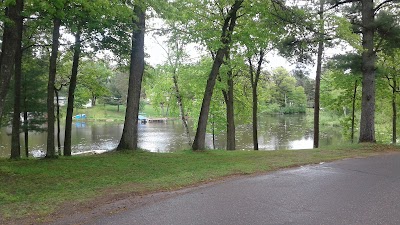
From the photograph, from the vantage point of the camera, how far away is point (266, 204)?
17.1 feet

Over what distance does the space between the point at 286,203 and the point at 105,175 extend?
432 cm

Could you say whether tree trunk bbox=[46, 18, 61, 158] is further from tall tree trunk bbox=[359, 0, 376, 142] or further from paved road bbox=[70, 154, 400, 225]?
tall tree trunk bbox=[359, 0, 376, 142]

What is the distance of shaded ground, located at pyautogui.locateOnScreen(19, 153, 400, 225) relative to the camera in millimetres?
4574

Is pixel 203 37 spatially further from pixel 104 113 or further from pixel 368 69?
pixel 104 113

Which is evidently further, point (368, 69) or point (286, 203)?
point (368, 69)

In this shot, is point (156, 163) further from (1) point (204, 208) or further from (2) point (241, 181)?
(1) point (204, 208)

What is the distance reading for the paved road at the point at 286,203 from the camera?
14.9 ft

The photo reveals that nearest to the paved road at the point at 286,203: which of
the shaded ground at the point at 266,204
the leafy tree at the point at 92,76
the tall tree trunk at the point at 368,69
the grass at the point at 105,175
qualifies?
the shaded ground at the point at 266,204

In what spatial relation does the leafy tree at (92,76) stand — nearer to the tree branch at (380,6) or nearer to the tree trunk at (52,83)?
the tree trunk at (52,83)

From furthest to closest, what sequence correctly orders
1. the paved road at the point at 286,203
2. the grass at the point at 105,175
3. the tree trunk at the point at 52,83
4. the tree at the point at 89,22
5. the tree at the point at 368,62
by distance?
the tree at the point at 368,62 → the tree trunk at the point at 52,83 → the tree at the point at 89,22 → the grass at the point at 105,175 → the paved road at the point at 286,203

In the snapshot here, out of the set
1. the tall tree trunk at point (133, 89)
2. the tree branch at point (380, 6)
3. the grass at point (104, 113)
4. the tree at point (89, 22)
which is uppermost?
the tree branch at point (380, 6)

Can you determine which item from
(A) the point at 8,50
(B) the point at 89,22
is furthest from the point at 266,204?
(B) the point at 89,22

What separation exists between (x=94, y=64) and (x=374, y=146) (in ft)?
41.2

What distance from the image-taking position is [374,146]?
39.6 ft
